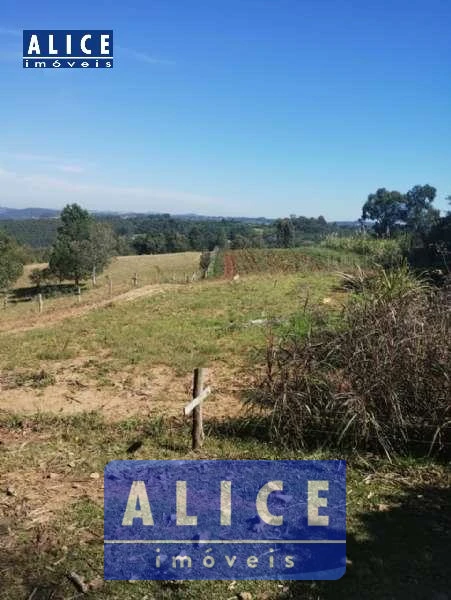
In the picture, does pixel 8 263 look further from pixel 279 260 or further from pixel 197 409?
pixel 197 409

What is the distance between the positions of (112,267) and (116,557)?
4081 cm

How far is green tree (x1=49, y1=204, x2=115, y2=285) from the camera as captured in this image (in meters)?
31.8

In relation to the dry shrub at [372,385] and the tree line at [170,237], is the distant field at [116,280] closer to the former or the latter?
the tree line at [170,237]

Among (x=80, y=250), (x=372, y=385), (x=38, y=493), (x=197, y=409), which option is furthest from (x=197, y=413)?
(x=80, y=250)

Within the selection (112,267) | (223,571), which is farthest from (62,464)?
(112,267)

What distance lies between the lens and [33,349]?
9.55 meters

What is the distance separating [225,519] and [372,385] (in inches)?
77.1

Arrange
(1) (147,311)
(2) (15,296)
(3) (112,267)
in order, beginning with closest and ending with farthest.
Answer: (1) (147,311) → (2) (15,296) → (3) (112,267)

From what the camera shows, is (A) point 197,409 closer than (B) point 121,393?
Yes

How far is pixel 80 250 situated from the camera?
31.5 metres

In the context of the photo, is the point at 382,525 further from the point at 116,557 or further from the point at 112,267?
the point at 112,267

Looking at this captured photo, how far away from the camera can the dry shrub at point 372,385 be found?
4.71 meters

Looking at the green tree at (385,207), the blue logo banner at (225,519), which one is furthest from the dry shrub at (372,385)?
the green tree at (385,207)

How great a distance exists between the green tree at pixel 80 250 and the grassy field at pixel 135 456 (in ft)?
70.9
